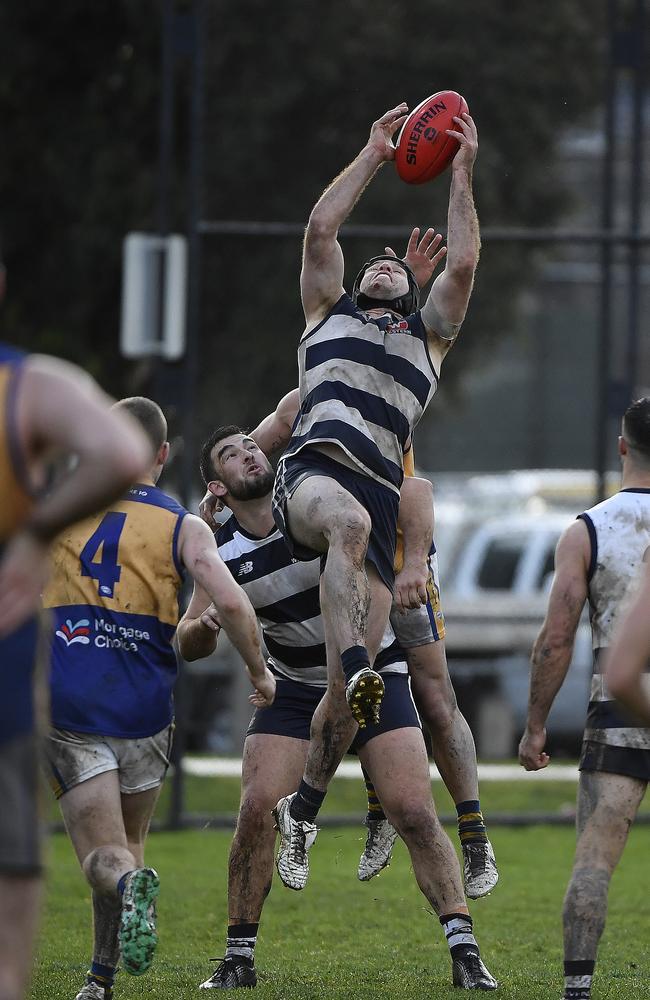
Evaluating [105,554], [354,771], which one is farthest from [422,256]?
[354,771]

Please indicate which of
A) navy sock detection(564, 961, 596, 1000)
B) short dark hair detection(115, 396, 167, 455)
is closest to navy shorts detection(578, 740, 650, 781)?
navy sock detection(564, 961, 596, 1000)

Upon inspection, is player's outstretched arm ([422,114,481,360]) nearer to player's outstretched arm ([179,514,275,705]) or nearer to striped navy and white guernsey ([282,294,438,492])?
striped navy and white guernsey ([282,294,438,492])

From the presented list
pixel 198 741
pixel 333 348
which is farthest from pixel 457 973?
pixel 198 741

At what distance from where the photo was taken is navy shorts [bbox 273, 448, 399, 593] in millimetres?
6402

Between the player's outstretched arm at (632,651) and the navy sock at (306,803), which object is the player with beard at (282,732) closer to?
the navy sock at (306,803)

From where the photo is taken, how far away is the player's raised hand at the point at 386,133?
21.6ft

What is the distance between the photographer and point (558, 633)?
19.0 ft

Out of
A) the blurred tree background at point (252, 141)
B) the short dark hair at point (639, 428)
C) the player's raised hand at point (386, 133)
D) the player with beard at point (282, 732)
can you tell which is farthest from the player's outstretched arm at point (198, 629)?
the blurred tree background at point (252, 141)

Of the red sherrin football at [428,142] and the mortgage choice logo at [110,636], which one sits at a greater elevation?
the red sherrin football at [428,142]

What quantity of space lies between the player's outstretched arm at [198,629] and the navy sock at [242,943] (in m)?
1.10

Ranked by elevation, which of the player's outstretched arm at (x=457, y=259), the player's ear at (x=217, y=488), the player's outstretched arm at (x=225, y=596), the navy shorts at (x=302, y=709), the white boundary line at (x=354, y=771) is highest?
the player's outstretched arm at (x=457, y=259)

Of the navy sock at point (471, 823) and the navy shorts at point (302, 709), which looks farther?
the navy sock at point (471, 823)

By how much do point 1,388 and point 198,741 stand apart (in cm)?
1412

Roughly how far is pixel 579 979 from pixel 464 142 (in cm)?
313
